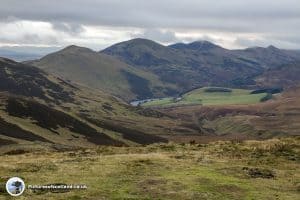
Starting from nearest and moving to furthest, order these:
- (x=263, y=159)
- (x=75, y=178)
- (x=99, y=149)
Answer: (x=75, y=178)
(x=263, y=159)
(x=99, y=149)

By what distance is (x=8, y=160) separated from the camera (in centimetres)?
4231

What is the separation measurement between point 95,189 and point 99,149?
20286 mm

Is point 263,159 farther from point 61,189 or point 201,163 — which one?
point 61,189

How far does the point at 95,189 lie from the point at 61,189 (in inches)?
86.2

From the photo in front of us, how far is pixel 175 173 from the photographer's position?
35469mm

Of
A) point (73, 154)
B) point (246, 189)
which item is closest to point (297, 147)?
point (246, 189)

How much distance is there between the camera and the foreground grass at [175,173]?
A: 2984cm

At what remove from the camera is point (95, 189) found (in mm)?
30000

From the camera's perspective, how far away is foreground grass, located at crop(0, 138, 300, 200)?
2984 cm

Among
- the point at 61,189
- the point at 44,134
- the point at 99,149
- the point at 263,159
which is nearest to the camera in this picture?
the point at 61,189

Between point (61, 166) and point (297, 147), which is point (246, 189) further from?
point (297, 147)

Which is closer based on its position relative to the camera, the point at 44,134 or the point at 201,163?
the point at 201,163

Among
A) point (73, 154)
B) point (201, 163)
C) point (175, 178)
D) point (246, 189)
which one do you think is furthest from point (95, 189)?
point (73, 154)

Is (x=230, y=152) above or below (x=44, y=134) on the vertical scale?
above
